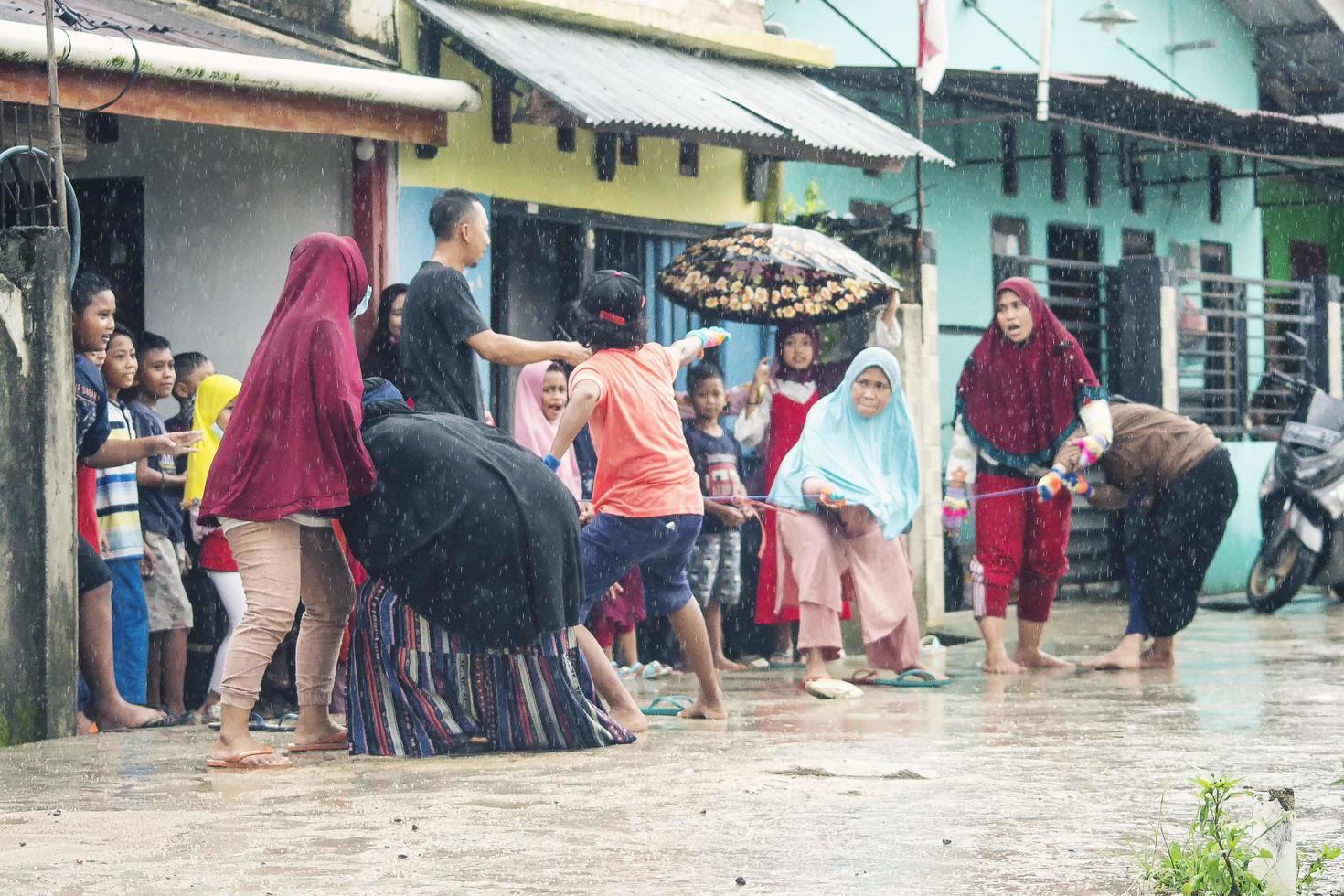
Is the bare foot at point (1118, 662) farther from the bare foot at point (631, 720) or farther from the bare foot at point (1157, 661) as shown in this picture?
the bare foot at point (631, 720)

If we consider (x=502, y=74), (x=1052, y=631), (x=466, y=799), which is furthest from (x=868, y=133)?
(x=466, y=799)

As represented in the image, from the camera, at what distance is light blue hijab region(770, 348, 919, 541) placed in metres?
9.59

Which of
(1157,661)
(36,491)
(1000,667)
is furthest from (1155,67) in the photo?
(36,491)

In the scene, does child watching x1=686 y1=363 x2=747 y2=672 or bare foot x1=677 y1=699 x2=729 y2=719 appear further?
child watching x1=686 y1=363 x2=747 y2=672

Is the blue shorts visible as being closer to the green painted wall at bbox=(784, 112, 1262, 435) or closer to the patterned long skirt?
the patterned long skirt

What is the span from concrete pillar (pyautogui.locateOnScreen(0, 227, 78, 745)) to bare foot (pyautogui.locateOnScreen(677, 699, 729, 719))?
237 cm

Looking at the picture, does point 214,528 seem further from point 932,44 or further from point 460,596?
point 932,44

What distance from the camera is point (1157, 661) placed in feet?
34.2

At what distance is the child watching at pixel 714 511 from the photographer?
10555mm

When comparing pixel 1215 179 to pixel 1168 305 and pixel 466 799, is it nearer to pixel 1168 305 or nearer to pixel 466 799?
pixel 1168 305

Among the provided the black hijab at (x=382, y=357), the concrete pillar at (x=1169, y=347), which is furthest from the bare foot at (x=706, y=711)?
the concrete pillar at (x=1169, y=347)

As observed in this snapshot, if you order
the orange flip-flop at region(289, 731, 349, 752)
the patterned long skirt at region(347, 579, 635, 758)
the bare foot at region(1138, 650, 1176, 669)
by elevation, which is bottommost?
the bare foot at region(1138, 650, 1176, 669)

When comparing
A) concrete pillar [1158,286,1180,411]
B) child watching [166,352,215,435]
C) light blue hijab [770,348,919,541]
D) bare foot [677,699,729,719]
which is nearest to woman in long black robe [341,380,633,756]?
bare foot [677,699,729,719]

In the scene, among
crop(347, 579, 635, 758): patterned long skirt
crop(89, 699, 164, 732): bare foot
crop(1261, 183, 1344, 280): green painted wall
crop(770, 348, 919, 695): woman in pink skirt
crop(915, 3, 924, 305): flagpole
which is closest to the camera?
crop(347, 579, 635, 758): patterned long skirt
